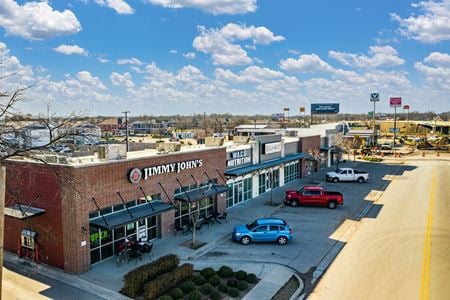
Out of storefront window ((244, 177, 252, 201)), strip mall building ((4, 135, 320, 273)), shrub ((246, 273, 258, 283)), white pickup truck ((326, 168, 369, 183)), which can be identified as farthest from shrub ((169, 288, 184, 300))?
white pickup truck ((326, 168, 369, 183))

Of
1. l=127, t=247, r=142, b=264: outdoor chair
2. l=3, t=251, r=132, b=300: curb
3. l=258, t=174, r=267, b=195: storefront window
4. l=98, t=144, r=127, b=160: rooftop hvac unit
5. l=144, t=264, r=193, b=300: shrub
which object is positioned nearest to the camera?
l=144, t=264, r=193, b=300: shrub

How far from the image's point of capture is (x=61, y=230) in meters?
18.2

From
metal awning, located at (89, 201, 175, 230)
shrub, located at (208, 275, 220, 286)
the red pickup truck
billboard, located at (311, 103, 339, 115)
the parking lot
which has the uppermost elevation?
billboard, located at (311, 103, 339, 115)

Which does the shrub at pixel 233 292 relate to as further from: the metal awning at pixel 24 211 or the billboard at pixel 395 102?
the billboard at pixel 395 102

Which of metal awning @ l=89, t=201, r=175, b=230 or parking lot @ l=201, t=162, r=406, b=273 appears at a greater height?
metal awning @ l=89, t=201, r=175, b=230

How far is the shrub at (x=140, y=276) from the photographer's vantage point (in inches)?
615

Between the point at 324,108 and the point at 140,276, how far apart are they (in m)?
85.6

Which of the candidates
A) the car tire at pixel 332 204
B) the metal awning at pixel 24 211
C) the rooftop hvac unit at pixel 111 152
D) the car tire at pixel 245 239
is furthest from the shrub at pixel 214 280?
the car tire at pixel 332 204

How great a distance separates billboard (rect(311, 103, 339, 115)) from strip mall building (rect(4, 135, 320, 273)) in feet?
236

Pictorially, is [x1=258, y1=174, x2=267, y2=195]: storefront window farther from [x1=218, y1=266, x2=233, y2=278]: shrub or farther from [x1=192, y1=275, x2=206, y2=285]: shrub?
[x1=192, y1=275, x2=206, y2=285]: shrub

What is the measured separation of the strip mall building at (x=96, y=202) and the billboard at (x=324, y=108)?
72.0 m

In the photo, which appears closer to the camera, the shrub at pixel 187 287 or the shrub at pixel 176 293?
the shrub at pixel 176 293

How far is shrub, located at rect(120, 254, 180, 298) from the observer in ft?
51.2

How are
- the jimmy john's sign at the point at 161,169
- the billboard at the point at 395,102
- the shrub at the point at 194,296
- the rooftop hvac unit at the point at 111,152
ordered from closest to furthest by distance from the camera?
the shrub at the point at 194,296 < the rooftop hvac unit at the point at 111,152 < the jimmy john's sign at the point at 161,169 < the billboard at the point at 395,102
